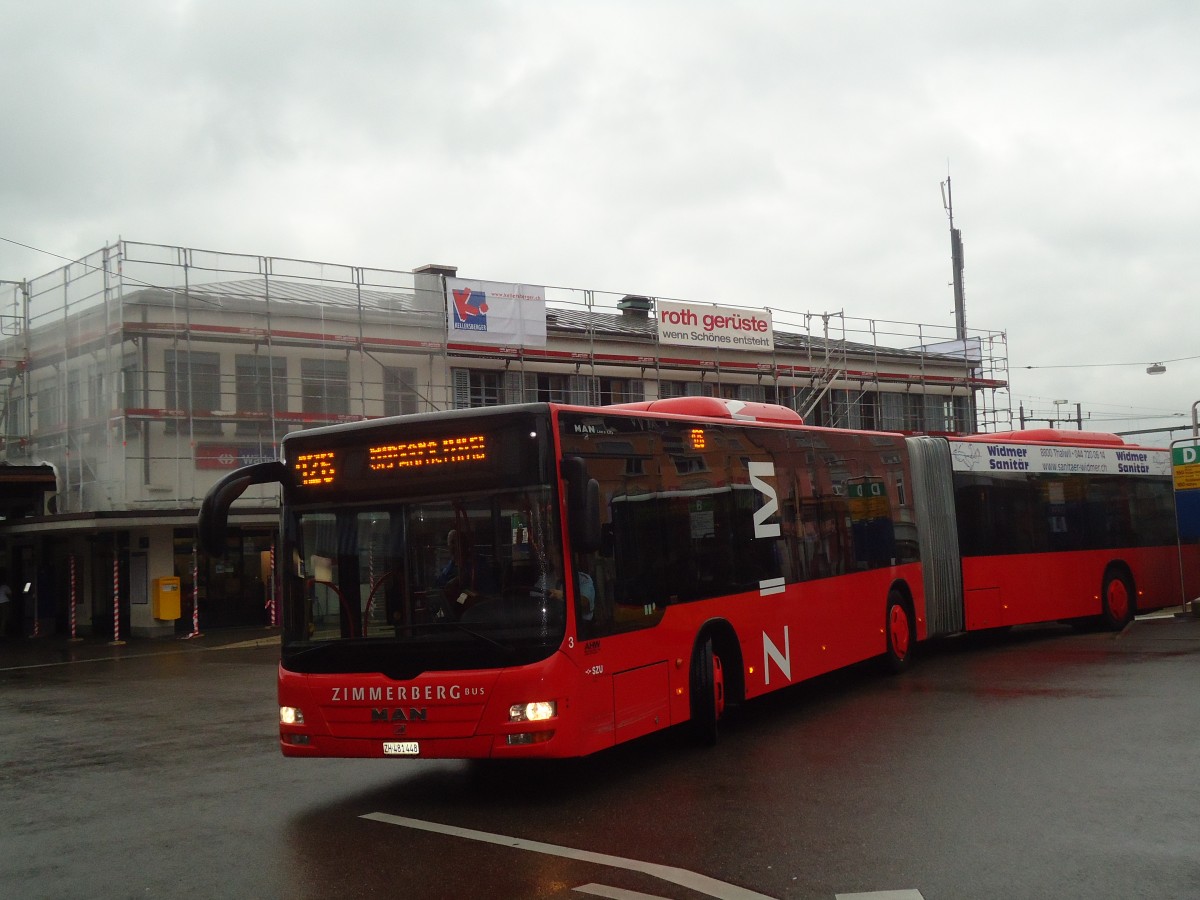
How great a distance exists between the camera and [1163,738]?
32.8 ft

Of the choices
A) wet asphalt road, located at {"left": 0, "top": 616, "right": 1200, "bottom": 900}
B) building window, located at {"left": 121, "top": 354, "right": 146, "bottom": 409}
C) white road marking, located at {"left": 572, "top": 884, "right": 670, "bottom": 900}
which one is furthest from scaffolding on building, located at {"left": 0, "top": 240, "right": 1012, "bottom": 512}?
white road marking, located at {"left": 572, "top": 884, "right": 670, "bottom": 900}

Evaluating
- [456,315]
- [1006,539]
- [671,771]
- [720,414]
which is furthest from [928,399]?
[671,771]

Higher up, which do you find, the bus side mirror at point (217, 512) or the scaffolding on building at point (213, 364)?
the scaffolding on building at point (213, 364)

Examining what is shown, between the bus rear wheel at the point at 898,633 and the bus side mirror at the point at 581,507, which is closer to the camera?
the bus side mirror at the point at 581,507

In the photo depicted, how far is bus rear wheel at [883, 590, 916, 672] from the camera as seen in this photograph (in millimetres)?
14867

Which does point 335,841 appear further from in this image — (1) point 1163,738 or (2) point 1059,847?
(1) point 1163,738

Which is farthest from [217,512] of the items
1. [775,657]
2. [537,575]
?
[775,657]

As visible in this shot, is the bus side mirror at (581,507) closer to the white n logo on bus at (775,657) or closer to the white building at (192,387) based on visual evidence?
the white n logo on bus at (775,657)

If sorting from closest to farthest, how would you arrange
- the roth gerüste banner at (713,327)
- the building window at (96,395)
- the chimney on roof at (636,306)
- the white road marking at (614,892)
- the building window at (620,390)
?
the white road marking at (614,892) → the building window at (96,395) → the roth gerüste banner at (713,327) → the building window at (620,390) → the chimney on roof at (636,306)

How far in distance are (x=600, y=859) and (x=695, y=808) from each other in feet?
4.53

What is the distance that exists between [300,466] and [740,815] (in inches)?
162

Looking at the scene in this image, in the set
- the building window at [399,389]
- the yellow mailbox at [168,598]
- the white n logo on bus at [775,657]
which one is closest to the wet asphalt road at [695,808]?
the white n logo on bus at [775,657]

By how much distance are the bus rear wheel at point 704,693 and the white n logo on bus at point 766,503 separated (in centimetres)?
156

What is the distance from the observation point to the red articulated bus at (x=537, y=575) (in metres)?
8.51
